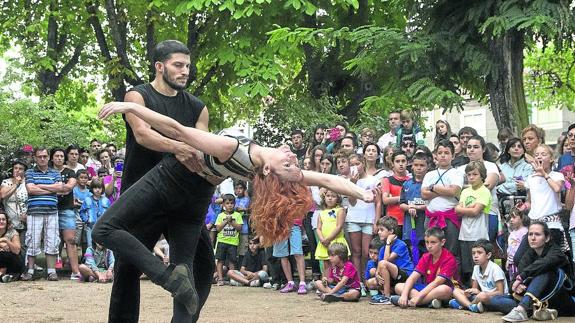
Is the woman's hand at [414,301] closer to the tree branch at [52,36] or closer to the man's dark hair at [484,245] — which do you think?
the man's dark hair at [484,245]

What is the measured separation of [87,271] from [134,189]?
690cm

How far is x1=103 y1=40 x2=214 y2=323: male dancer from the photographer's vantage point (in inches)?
221

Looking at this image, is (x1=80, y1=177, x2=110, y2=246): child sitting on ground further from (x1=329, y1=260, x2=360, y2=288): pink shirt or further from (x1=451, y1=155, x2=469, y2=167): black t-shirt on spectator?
(x1=451, y1=155, x2=469, y2=167): black t-shirt on spectator

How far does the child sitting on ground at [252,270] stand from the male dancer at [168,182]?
18.5ft

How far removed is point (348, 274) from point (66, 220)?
4564mm

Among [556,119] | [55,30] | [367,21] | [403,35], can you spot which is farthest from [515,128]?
[556,119]

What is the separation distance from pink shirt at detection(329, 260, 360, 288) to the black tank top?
14.1 ft

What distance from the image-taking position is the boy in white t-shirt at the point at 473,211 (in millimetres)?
9305

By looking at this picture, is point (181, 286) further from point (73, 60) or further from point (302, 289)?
point (73, 60)

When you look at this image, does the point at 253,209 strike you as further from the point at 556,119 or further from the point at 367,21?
the point at 556,119

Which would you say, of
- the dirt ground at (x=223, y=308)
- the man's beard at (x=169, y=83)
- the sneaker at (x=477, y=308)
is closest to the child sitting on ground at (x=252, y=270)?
the dirt ground at (x=223, y=308)

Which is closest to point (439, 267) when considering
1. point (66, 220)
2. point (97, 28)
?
point (66, 220)

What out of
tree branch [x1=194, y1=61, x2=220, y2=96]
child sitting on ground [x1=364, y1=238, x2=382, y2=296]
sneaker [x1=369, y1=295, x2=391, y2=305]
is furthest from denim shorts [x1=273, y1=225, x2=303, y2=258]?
tree branch [x1=194, y1=61, x2=220, y2=96]

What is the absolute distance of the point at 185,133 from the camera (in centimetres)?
530
